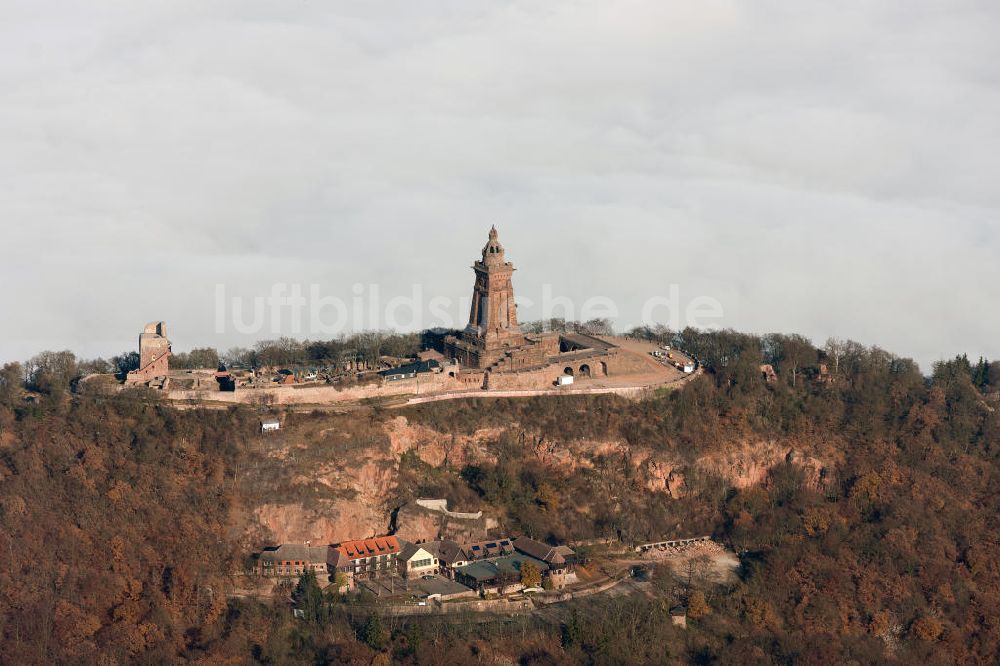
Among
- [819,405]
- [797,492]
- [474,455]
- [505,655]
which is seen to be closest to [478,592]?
[505,655]

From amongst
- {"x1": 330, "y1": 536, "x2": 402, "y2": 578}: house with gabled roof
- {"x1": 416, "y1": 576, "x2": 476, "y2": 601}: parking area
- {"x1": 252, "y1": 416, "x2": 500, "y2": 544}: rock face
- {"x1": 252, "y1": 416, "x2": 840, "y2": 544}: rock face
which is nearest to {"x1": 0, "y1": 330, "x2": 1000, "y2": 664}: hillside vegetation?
{"x1": 252, "y1": 416, "x2": 840, "y2": 544}: rock face

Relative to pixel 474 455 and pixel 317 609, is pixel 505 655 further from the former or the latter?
pixel 474 455

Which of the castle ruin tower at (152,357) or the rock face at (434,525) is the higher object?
the castle ruin tower at (152,357)

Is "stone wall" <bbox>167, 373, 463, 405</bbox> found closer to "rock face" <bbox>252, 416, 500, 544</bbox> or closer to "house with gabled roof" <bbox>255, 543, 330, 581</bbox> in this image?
"rock face" <bbox>252, 416, 500, 544</bbox>

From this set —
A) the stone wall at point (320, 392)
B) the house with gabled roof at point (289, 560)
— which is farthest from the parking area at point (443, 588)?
the stone wall at point (320, 392)

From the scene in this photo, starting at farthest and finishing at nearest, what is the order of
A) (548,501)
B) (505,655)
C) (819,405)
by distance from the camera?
(819,405) → (548,501) → (505,655)

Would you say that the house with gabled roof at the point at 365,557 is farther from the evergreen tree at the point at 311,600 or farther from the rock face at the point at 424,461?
the evergreen tree at the point at 311,600

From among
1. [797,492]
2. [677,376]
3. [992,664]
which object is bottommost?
[992,664]

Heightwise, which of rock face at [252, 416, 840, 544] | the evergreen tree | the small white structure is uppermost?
rock face at [252, 416, 840, 544]

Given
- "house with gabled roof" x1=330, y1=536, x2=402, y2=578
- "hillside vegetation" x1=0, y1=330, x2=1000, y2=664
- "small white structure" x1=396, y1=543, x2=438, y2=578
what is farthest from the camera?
"small white structure" x1=396, y1=543, x2=438, y2=578
